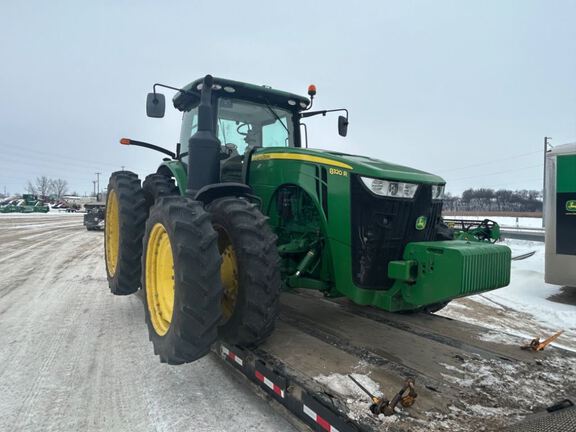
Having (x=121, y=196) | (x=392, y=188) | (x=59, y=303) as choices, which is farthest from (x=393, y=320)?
(x=59, y=303)

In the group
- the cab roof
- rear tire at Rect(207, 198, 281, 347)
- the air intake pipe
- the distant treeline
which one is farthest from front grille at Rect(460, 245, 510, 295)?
the distant treeline

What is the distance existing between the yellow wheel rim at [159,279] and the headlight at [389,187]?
1666 millimetres

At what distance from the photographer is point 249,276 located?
3.01 meters

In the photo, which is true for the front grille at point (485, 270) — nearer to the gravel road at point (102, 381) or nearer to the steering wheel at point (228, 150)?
the gravel road at point (102, 381)

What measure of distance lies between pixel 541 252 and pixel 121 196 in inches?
488

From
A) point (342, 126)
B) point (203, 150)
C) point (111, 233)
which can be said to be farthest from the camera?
point (111, 233)

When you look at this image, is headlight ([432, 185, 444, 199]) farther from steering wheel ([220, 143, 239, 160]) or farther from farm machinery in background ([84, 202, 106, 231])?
farm machinery in background ([84, 202, 106, 231])

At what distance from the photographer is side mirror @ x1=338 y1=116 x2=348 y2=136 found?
17.3 feet

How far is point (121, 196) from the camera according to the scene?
5.05m

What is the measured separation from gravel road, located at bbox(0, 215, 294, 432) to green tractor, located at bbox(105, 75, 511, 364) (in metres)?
0.41

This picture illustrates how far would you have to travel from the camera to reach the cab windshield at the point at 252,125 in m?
4.64

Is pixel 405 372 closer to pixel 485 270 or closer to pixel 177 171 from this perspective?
pixel 485 270

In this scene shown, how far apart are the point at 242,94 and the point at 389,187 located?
2182 mm

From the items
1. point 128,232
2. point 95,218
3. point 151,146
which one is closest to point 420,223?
point 128,232
